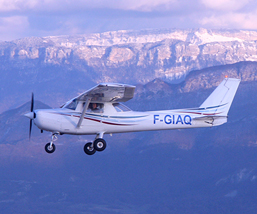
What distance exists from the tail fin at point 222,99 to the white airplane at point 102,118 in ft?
4.12

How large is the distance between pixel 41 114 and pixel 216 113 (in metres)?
13.2

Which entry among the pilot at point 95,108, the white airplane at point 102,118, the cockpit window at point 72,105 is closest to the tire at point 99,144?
the white airplane at point 102,118

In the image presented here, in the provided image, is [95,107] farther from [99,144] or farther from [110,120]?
[99,144]

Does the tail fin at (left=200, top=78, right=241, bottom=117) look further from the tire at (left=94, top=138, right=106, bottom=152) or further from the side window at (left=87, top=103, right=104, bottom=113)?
the tire at (left=94, top=138, right=106, bottom=152)

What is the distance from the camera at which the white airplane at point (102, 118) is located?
3384 cm

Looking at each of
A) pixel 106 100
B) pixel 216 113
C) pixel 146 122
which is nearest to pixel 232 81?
pixel 216 113

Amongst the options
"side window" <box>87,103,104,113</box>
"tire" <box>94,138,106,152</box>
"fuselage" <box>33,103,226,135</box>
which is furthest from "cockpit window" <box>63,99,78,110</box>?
"tire" <box>94,138,106,152</box>

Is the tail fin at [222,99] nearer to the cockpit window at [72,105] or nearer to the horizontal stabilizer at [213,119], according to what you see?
the horizontal stabilizer at [213,119]

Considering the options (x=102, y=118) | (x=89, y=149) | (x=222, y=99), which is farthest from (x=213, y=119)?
(x=89, y=149)

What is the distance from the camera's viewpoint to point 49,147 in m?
34.3

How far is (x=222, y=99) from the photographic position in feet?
125

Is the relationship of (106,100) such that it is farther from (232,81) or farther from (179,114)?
(232,81)

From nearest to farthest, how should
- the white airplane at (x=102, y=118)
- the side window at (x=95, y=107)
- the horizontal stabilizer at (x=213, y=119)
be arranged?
the white airplane at (x=102, y=118) → the side window at (x=95, y=107) → the horizontal stabilizer at (x=213, y=119)

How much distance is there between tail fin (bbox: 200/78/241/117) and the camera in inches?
1499
